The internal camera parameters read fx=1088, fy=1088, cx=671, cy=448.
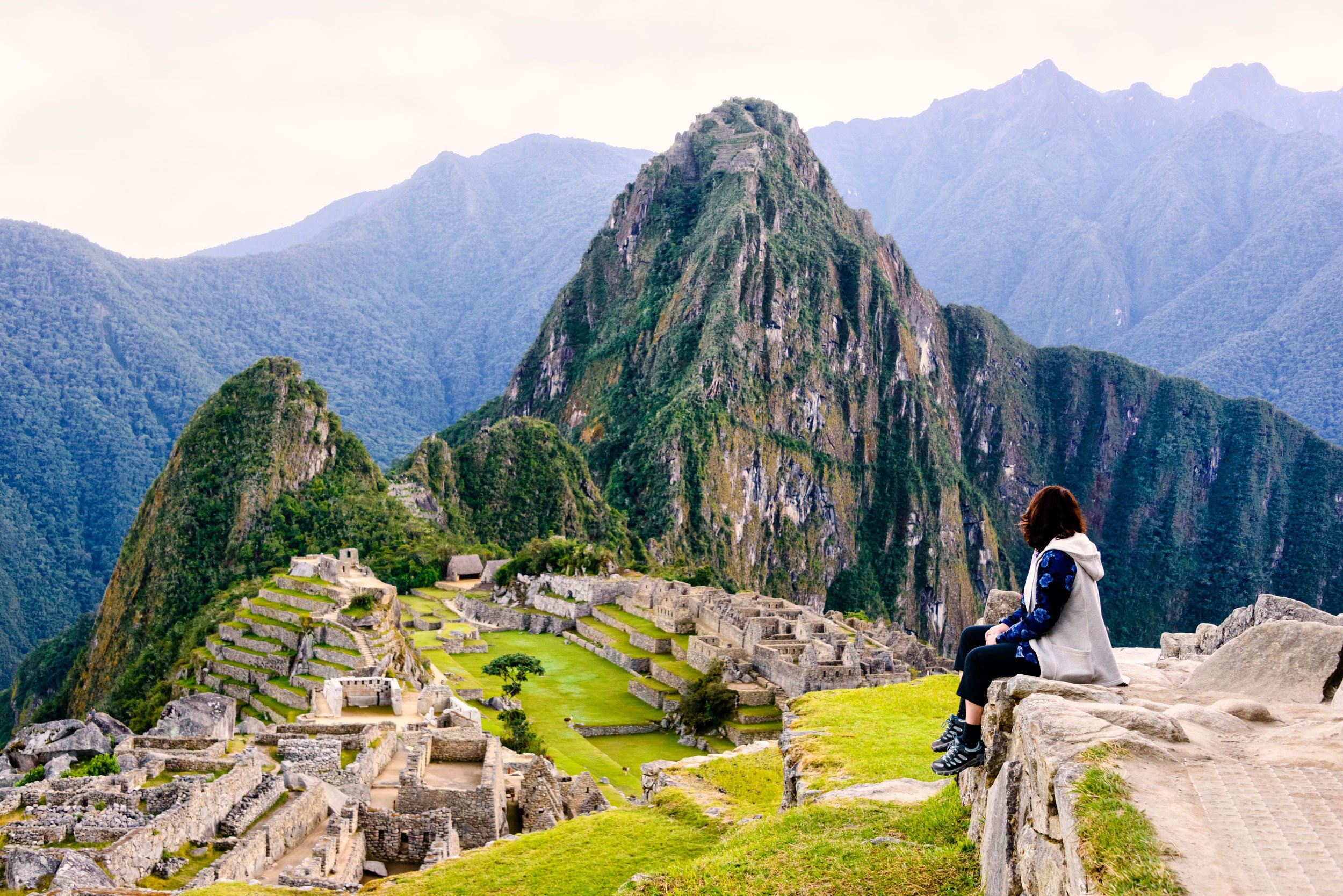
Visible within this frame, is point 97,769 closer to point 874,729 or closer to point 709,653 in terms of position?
point 874,729

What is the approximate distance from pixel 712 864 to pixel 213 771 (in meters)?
9.48

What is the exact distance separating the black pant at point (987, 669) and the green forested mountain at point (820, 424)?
328 feet

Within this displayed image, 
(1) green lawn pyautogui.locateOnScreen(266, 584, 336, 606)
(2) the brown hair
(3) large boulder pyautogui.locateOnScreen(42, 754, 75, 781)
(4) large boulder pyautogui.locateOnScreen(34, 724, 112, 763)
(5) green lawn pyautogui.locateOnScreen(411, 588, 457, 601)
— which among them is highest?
(5) green lawn pyautogui.locateOnScreen(411, 588, 457, 601)

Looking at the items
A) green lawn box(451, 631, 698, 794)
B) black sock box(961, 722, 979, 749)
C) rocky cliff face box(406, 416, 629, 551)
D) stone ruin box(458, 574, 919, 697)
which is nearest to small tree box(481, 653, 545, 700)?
green lawn box(451, 631, 698, 794)

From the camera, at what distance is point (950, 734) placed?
8.59m

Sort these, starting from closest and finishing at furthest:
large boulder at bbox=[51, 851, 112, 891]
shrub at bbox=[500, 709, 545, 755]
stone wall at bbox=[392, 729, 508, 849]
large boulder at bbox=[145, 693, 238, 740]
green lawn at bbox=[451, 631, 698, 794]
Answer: large boulder at bbox=[51, 851, 112, 891] → stone wall at bbox=[392, 729, 508, 849] → large boulder at bbox=[145, 693, 238, 740] → shrub at bbox=[500, 709, 545, 755] → green lawn at bbox=[451, 631, 698, 794]

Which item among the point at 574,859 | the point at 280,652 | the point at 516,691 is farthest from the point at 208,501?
the point at 574,859

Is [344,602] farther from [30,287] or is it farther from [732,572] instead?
[30,287]

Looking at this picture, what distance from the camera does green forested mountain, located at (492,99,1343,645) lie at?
130m

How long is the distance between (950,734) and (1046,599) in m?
1.43

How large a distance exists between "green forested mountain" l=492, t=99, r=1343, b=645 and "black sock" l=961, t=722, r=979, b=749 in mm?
100035

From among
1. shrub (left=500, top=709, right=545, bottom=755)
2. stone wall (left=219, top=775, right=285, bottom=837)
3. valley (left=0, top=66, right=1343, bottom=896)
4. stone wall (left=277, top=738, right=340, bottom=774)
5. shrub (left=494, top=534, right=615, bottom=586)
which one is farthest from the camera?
shrub (left=494, top=534, right=615, bottom=586)

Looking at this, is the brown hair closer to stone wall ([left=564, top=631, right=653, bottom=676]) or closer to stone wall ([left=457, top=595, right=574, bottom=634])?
stone wall ([left=564, top=631, right=653, bottom=676])

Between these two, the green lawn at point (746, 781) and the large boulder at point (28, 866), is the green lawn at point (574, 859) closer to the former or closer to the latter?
the green lawn at point (746, 781)
